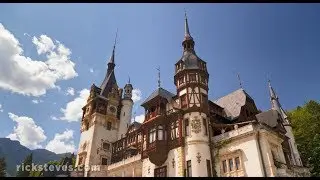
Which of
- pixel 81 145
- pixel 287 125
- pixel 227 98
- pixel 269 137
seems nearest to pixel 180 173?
pixel 269 137

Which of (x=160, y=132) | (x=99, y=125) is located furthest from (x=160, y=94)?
(x=99, y=125)

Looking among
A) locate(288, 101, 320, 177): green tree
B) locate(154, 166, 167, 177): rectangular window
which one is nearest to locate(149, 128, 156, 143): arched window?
locate(154, 166, 167, 177): rectangular window

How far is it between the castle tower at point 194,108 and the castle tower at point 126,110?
23.3 m

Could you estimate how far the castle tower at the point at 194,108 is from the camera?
3419cm

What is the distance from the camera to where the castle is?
105 feet

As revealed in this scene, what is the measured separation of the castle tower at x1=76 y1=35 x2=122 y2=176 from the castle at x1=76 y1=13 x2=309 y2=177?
344 cm

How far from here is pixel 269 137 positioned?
107ft

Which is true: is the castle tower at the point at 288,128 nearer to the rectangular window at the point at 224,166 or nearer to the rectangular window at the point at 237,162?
the rectangular window at the point at 237,162

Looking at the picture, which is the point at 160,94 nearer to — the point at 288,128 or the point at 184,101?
the point at 184,101

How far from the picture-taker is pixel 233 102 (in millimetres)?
41906

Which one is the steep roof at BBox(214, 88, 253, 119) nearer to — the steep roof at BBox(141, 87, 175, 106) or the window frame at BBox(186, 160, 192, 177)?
the steep roof at BBox(141, 87, 175, 106)

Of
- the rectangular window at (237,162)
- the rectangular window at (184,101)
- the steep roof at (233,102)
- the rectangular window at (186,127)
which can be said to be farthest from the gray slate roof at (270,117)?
the rectangular window at (184,101)

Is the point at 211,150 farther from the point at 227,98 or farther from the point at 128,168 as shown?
the point at 128,168

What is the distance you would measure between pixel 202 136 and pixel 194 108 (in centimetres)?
369
